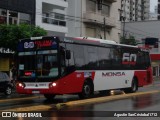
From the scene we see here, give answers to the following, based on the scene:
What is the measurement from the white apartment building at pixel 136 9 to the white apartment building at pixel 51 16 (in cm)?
11833

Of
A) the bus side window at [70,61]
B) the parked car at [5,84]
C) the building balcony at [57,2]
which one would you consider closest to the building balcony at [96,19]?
the building balcony at [57,2]

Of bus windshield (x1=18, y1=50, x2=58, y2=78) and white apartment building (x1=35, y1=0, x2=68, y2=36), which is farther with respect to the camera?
white apartment building (x1=35, y1=0, x2=68, y2=36)

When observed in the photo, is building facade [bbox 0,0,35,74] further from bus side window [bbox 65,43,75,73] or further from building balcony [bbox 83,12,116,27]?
bus side window [bbox 65,43,75,73]

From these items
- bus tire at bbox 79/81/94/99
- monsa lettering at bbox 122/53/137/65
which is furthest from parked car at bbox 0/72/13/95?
monsa lettering at bbox 122/53/137/65

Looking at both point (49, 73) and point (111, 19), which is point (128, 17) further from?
point (49, 73)

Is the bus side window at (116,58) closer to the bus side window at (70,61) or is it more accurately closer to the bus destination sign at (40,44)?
the bus side window at (70,61)

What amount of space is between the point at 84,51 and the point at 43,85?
3454 mm

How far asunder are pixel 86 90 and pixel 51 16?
26.0 meters

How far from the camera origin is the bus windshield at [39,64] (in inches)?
798

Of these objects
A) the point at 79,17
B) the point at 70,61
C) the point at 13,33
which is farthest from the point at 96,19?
the point at 70,61

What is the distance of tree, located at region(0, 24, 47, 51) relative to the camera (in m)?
34.2

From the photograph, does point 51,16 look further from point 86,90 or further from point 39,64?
point 39,64

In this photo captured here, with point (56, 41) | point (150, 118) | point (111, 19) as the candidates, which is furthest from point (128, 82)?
point (111, 19)

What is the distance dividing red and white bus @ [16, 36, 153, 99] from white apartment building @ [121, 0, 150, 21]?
142 meters
